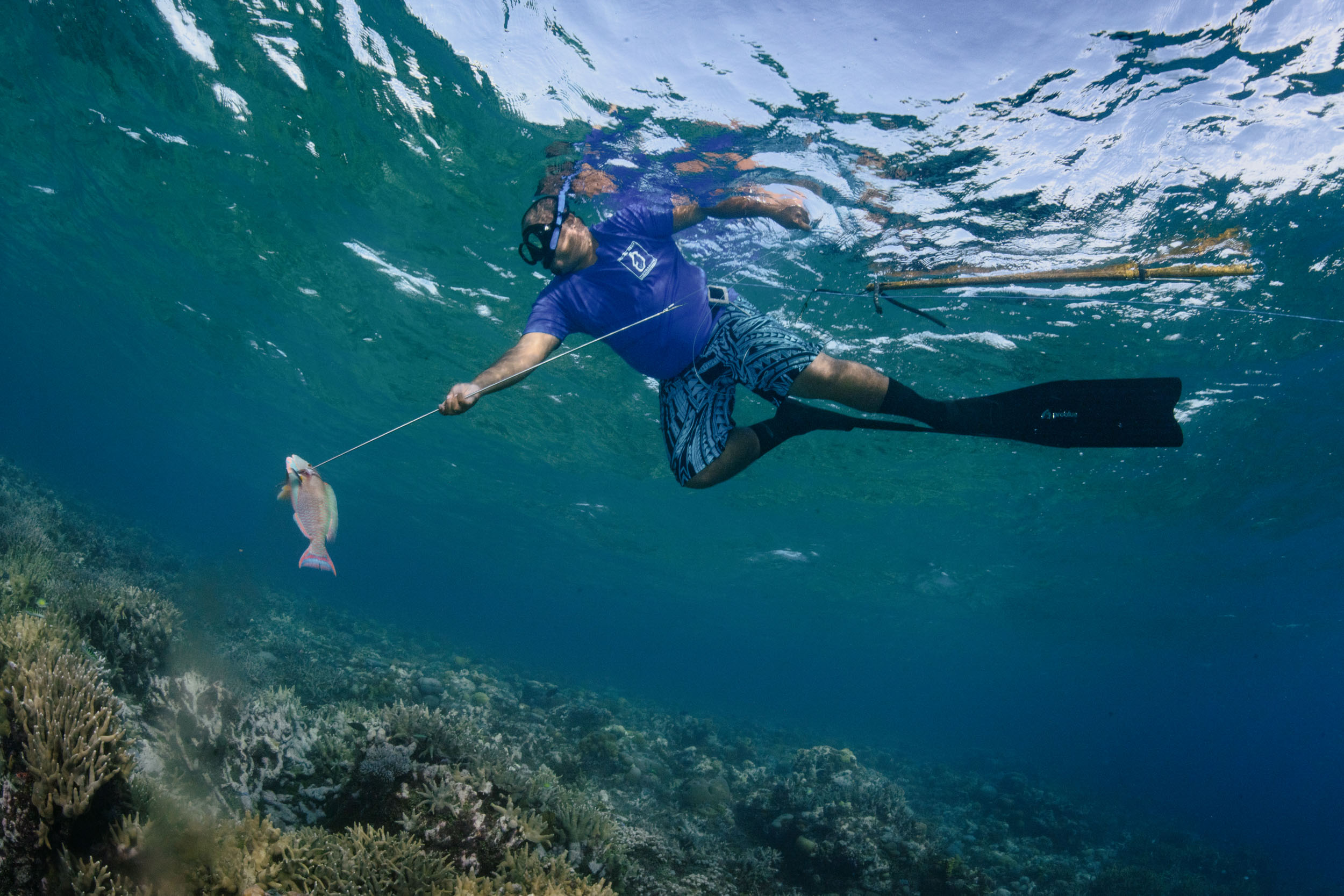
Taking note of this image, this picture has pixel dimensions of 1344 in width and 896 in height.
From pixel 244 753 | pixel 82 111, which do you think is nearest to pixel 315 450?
A: pixel 82 111

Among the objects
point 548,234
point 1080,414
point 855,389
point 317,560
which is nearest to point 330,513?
point 317,560

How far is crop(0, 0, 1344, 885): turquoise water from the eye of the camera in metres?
6.55

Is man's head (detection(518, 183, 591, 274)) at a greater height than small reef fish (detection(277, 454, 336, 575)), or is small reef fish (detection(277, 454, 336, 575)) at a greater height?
man's head (detection(518, 183, 591, 274))

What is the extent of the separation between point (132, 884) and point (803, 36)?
29.5ft

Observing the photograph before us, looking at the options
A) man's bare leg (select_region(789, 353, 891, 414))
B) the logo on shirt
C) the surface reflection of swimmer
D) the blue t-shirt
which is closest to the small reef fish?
the surface reflection of swimmer

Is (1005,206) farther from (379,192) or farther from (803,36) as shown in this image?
(379,192)

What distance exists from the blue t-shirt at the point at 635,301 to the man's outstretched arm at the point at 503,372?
0.17m

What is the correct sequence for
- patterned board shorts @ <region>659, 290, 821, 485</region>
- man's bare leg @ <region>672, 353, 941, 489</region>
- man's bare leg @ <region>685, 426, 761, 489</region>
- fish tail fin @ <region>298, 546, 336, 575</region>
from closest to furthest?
1. fish tail fin @ <region>298, 546, 336, 575</region>
2. man's bare leg @ <region>672, 353, 941, 489</region>
3. patterned board shorts @ <region>659, 290, 821, 485</region>
4. man's bare leg @ <region>685, 426, 761, 489</region>

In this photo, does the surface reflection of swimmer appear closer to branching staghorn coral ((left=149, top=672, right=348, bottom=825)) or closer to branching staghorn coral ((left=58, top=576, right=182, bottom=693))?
branching staghorn coral ((left=149, top=672, right=348, bottom=825))

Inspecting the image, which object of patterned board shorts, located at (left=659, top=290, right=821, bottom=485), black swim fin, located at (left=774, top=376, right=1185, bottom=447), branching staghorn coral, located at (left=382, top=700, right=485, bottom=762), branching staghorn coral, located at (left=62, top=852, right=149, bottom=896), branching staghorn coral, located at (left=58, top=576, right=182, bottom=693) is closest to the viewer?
branching staghorn coral, located at (left=62, top=852, right=149, bottom=896)

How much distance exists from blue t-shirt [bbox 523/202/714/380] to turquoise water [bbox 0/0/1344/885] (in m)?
3.83

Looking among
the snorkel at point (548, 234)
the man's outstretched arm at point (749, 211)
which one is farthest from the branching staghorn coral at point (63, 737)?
the man's outstretched arm at point (749, 211)

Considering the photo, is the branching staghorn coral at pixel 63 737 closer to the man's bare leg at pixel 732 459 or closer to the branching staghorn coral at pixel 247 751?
the branching staghorn coral at pixel 247 751

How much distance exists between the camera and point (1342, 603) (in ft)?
95.2
